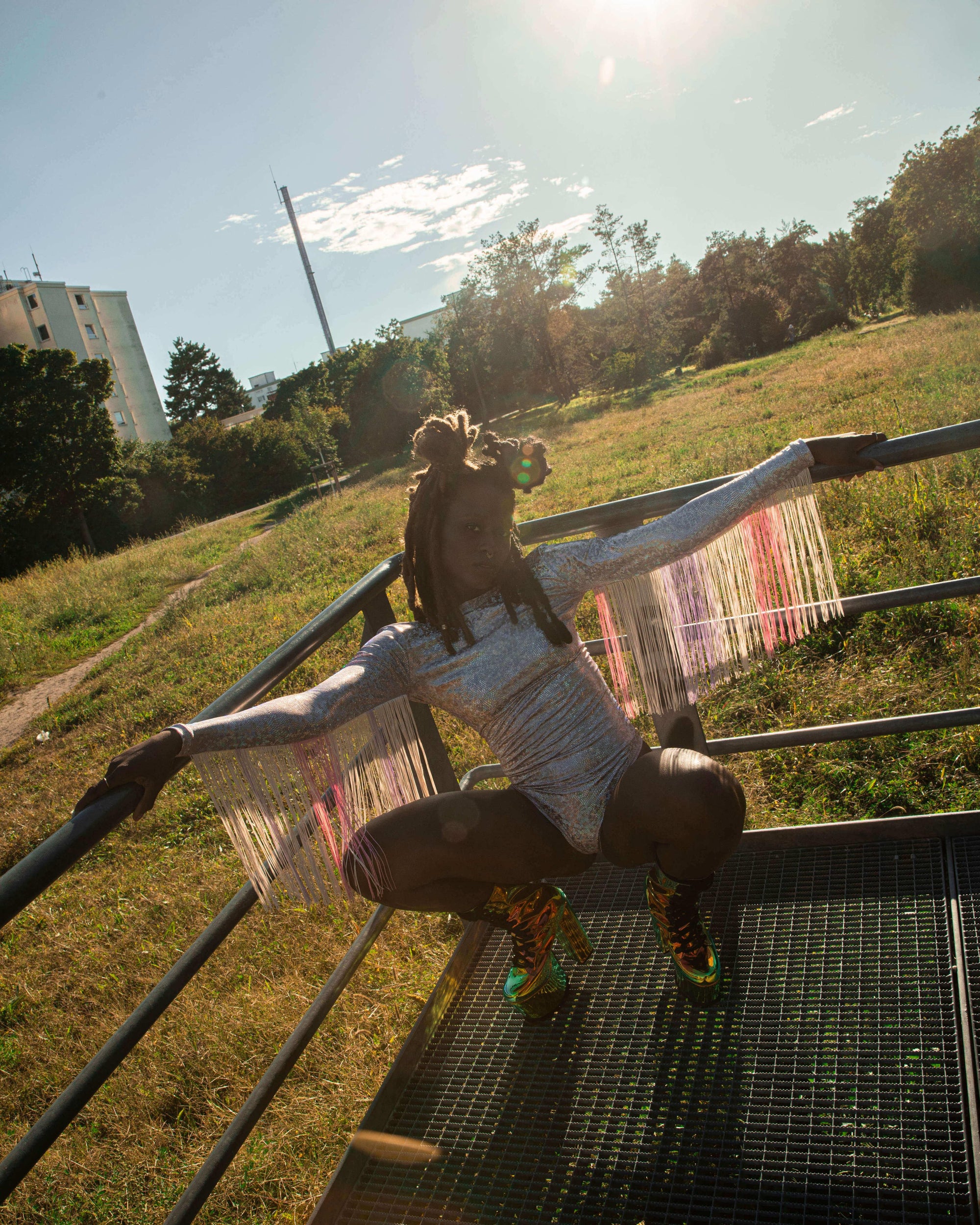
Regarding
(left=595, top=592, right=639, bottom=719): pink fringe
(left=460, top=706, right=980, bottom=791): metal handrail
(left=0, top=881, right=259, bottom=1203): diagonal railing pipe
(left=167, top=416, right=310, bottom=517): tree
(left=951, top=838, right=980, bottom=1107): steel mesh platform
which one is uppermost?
(left=167, top=416, right=310, bottom=517): tree

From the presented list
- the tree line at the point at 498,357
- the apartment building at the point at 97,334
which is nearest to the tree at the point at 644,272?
the tree line at the point at 498,357

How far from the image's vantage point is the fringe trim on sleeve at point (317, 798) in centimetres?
154

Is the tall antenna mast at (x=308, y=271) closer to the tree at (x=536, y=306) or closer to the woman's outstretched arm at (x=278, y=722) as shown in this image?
the tree at (x=536, y=306)

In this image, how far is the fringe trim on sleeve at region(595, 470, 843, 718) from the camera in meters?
1.88

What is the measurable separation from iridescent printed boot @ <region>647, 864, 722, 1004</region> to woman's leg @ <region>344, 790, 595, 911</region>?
21 cm

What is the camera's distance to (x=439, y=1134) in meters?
1.78

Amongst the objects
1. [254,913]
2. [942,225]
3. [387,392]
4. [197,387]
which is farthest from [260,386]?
[254,913]

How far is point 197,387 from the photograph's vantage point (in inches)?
2255

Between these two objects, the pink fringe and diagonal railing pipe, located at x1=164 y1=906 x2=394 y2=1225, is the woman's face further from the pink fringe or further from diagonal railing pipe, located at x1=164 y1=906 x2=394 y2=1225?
diagonal railing pipe, located at x1=164 y1=906 x2=394 y2=1225

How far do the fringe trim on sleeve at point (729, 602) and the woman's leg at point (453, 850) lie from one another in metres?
0.50

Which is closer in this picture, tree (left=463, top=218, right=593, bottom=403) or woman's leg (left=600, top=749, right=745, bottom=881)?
woman's leg (left=600, top=749, right=745, bottom=881)

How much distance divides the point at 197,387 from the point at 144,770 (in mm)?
62136

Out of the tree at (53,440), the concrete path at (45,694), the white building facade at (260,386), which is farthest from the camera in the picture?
the white building facade at (260,386)

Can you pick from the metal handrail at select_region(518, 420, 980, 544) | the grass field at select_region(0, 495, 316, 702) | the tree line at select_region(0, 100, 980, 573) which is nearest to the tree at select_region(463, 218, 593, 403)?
the tree line at select_region(0, 100, 980, 573)
